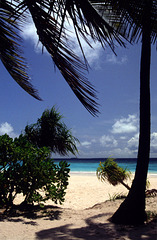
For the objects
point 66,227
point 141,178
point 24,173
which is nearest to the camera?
point 66,227

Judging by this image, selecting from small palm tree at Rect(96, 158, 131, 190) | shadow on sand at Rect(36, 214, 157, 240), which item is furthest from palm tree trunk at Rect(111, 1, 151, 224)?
small palm tree at Rect(96, 158, 131, 190)

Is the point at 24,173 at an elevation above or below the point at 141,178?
below

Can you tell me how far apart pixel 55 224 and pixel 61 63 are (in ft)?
11.2

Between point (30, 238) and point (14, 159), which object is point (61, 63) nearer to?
point (30, 238)

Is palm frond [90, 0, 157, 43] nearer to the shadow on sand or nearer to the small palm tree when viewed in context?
the shadow on sand

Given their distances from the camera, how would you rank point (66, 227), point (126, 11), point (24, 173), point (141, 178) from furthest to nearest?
point (24, 173), point (141, 178), point (66, 227), point (126, 11)

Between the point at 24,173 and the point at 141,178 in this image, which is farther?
the point at 24,173

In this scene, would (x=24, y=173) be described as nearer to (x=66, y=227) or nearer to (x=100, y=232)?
(x=66, y=227)

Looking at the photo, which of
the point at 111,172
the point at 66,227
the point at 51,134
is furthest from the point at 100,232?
the point at 51,134

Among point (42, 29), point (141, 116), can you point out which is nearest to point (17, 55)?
point (42, 29)

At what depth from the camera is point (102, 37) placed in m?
2.66

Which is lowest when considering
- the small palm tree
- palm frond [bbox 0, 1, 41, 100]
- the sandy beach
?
the sandy beach

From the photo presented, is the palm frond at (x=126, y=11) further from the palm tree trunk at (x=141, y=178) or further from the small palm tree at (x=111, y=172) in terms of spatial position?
the small palm tree at (x=111, y=172)

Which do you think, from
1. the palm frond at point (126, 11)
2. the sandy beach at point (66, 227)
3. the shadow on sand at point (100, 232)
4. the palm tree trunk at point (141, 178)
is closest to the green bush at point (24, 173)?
the sandy beach at point (66, 227)
